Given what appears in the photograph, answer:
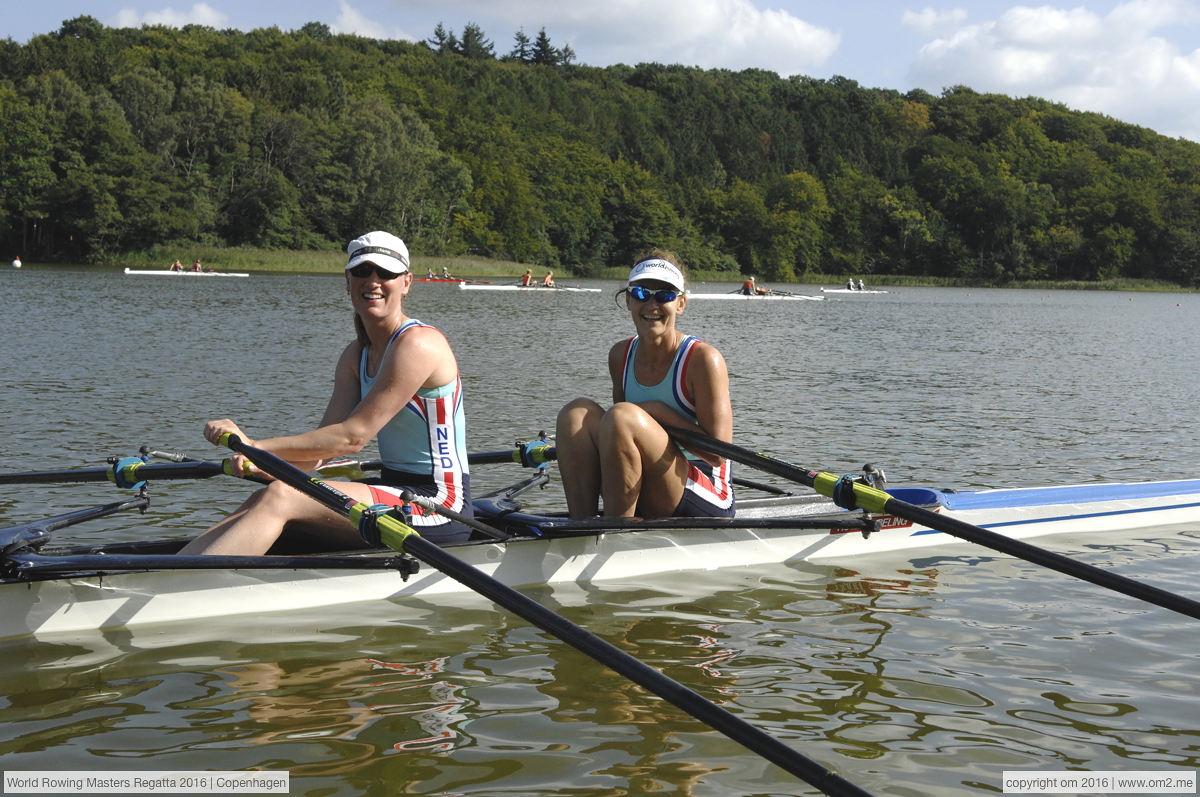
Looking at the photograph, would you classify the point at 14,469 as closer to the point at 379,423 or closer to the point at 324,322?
the point at 379,423

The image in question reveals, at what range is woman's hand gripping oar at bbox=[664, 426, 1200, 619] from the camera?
4.15m

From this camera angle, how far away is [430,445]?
16.0ft

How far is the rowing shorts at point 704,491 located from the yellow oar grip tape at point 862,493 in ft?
1.97

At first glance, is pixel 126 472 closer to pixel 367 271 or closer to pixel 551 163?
pixel 367 271

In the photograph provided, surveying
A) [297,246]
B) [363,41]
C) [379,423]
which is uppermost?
[363,41]

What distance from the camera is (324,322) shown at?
1009 inches

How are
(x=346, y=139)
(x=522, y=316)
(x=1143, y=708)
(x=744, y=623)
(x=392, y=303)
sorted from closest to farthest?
(x=1143, y=708), (x=392, y=303), (x=744, y=623), (x=522, y=316), (x=346, y=139)

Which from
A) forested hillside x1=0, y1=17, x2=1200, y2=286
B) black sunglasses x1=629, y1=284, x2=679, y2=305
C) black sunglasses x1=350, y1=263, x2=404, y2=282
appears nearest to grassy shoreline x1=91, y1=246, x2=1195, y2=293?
forested hillside x1=0, y1=17, x2=1200, y2=286

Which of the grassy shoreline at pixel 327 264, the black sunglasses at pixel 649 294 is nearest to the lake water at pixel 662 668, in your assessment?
the black sunglasses at pixel 649 294

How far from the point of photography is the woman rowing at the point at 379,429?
4.63 m

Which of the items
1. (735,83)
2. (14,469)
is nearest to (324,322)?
(14,469)

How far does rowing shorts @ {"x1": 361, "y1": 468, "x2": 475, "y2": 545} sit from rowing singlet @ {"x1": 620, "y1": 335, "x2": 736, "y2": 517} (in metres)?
1.11

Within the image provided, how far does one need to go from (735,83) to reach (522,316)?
145m

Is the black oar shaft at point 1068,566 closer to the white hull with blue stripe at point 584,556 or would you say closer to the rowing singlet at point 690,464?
the rowing singlet at point 690,464
